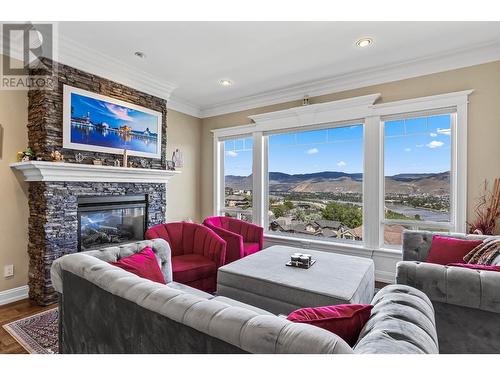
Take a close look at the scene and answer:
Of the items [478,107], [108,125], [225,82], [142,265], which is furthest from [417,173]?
[108,125]

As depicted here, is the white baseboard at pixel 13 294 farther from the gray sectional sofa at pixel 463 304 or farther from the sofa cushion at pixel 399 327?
the gray sectional sofa at pixel 463 304

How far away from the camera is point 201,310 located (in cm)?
92

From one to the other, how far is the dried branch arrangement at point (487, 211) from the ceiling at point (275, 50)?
152cm

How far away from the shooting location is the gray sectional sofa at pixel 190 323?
768 mm

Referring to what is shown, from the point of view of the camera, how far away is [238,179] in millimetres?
4988

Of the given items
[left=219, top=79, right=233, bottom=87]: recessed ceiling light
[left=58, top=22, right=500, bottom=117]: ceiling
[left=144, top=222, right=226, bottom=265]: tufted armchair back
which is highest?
[left=219, top=79, right=233, bottom=87]: recessed ceiling light

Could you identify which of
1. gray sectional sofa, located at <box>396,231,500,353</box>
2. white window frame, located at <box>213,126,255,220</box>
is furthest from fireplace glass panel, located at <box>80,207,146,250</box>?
gray sectional sofa, located at <box>396,231,500,353</box>

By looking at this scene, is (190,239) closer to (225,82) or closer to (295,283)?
(295,283)

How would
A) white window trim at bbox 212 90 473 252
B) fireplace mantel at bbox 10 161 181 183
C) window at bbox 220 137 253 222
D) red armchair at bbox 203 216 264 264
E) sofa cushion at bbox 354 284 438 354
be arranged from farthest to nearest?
window at bbox 220 137 253 222
red armchair at bbox 203 216 264 264
white window trim at bbox 212 90 473 252
fireplace mantel at bbox 10 161 181 183
sofa cushion at bbox 354 284 438 354

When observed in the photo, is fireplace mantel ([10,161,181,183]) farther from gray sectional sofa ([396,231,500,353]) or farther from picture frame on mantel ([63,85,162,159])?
gray sectional sofa ([396,231,500,353])

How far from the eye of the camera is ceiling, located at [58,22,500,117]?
103 inches

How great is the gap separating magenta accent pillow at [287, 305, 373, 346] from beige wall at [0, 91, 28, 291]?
330cm
